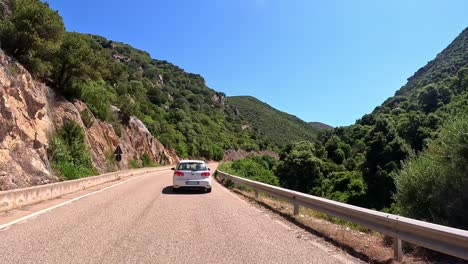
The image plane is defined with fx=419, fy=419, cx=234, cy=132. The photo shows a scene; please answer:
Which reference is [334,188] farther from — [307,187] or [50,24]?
[50,24]

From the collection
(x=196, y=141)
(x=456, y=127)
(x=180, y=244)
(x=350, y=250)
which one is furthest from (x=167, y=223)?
(x=196, y=141)

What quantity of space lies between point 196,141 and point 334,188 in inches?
1636

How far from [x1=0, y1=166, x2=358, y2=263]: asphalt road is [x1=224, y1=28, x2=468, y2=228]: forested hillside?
2739 mm

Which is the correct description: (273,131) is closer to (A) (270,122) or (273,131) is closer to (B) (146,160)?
(A) (270,122)

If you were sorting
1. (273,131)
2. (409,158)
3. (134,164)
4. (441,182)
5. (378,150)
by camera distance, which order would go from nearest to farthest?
(441,182) → (409,158) → (134,164) → (378,150) → (273,131)

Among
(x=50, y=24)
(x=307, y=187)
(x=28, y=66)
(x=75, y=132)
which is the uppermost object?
(x=50, y=24)

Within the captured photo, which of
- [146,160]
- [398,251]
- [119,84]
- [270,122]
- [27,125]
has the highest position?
[270,122]

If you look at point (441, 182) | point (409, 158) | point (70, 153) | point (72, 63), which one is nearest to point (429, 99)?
point (72, 63)

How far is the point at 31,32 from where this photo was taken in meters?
25.5

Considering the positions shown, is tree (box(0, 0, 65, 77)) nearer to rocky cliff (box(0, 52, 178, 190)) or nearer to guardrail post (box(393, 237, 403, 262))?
rocky cliff (box(0, 52, 178, 190))

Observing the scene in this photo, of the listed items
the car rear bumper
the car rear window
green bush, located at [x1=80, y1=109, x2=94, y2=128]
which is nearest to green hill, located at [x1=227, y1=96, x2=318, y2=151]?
green bush, located at [x1=80, y1=109, x2=94, y2=128]

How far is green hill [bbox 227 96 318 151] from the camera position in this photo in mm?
150500

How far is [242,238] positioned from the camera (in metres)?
8.15

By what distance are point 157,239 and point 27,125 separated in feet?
60.9
